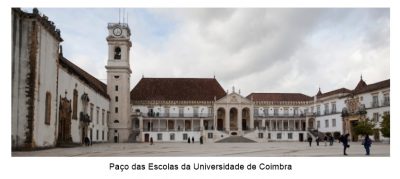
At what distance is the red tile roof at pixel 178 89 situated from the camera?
5809cm

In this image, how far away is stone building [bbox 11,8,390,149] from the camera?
70.1ft

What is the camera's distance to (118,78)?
1953 inches

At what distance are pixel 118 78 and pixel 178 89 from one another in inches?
486

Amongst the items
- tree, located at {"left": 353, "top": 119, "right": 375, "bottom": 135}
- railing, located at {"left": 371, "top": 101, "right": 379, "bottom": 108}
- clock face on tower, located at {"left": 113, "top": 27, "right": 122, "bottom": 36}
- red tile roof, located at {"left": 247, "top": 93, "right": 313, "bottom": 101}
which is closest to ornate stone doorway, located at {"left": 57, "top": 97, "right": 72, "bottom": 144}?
clock face on tower, located at {"left": 113, "top": 27, "right": 122, "bottom": 36}

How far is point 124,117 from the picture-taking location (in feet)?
164

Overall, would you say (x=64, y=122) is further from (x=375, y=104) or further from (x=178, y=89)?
(x=178, y=89)

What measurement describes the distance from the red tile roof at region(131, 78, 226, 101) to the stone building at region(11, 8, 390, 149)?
14cm

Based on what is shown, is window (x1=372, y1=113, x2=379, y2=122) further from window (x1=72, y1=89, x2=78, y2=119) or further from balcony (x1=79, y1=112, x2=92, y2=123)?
window (x1=72, y1=89, x2=78, y2=119)

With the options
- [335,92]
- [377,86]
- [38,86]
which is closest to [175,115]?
[335,92]

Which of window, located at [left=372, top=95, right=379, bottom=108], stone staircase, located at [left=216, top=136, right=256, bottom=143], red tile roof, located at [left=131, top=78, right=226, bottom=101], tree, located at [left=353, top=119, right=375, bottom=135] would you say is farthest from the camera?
red tile roof, located at [left=131, top=78, right=226, bottom=101]

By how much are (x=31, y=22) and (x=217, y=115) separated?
128 feet

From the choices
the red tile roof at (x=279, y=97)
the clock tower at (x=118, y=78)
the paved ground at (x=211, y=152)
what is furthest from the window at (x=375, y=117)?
the clock tower at (x=118, y=78)
